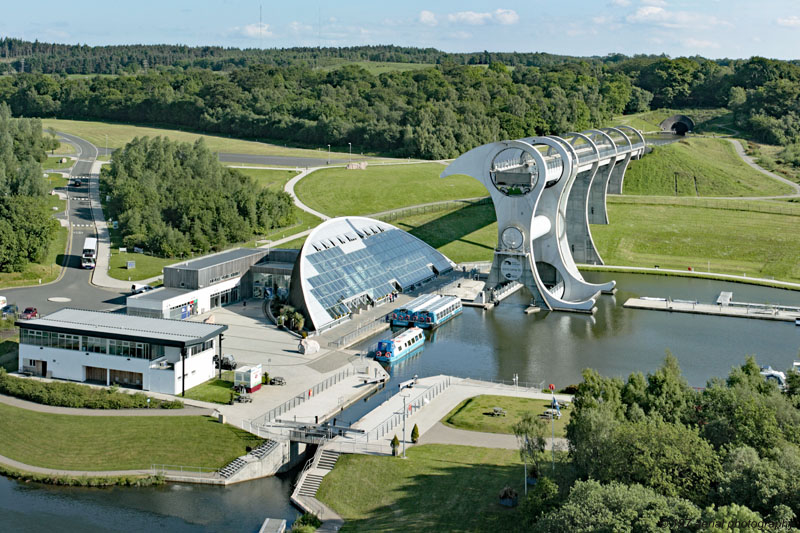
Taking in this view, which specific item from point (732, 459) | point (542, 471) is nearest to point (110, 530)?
point (542, 471)

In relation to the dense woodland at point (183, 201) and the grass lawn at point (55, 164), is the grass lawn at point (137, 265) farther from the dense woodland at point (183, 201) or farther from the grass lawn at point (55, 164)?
the grass lawn at point (55, 164)

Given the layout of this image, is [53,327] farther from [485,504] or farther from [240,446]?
[485,504]

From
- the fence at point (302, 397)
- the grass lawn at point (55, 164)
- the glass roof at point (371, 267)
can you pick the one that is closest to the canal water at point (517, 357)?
the fence at point (302, 397)

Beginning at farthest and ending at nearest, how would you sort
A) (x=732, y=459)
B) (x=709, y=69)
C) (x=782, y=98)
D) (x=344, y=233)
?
1. (x=709, y=69)
2. (x=782, y=98)
3. (x=344, y=233)
4. (x=732, y=459)

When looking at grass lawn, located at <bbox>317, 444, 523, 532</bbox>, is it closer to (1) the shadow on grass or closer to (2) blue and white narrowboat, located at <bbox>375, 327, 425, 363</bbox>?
(2) blue and white narrowboat, located at <bbox>375, 327, 425, 363</bbox>

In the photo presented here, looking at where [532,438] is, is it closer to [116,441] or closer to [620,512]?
[620,512]

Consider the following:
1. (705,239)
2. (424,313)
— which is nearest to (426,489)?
(424,313)
